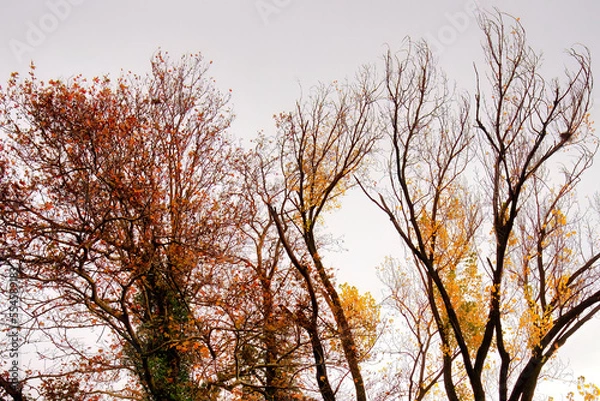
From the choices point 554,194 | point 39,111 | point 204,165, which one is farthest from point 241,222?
point 554,194

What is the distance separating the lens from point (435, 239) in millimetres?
11508

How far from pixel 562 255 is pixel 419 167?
3.31m

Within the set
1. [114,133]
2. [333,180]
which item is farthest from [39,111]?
[333,180]

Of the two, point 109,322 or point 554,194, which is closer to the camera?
point 109,322

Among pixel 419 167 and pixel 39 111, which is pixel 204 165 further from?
pixel 419 167

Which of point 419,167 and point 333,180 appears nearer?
point 419,167

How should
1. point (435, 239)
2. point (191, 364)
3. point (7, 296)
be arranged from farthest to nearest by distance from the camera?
1. point (435, 239)
2. point (191, 364)
3. point (7, 296)

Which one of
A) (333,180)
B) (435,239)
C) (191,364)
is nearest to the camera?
(191,364)

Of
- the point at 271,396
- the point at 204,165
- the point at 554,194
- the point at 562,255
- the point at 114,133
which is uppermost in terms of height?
the point at 204,165

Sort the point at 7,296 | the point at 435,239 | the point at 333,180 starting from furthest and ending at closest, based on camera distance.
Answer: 1. the point at 333,180
2. the point at 435,239
3. the point at 7,296

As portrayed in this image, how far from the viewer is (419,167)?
1192cm

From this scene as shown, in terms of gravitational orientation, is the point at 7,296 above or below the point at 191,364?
above

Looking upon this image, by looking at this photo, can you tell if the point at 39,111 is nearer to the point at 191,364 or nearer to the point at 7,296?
the point at 7,296

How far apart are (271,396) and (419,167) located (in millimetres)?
5364
